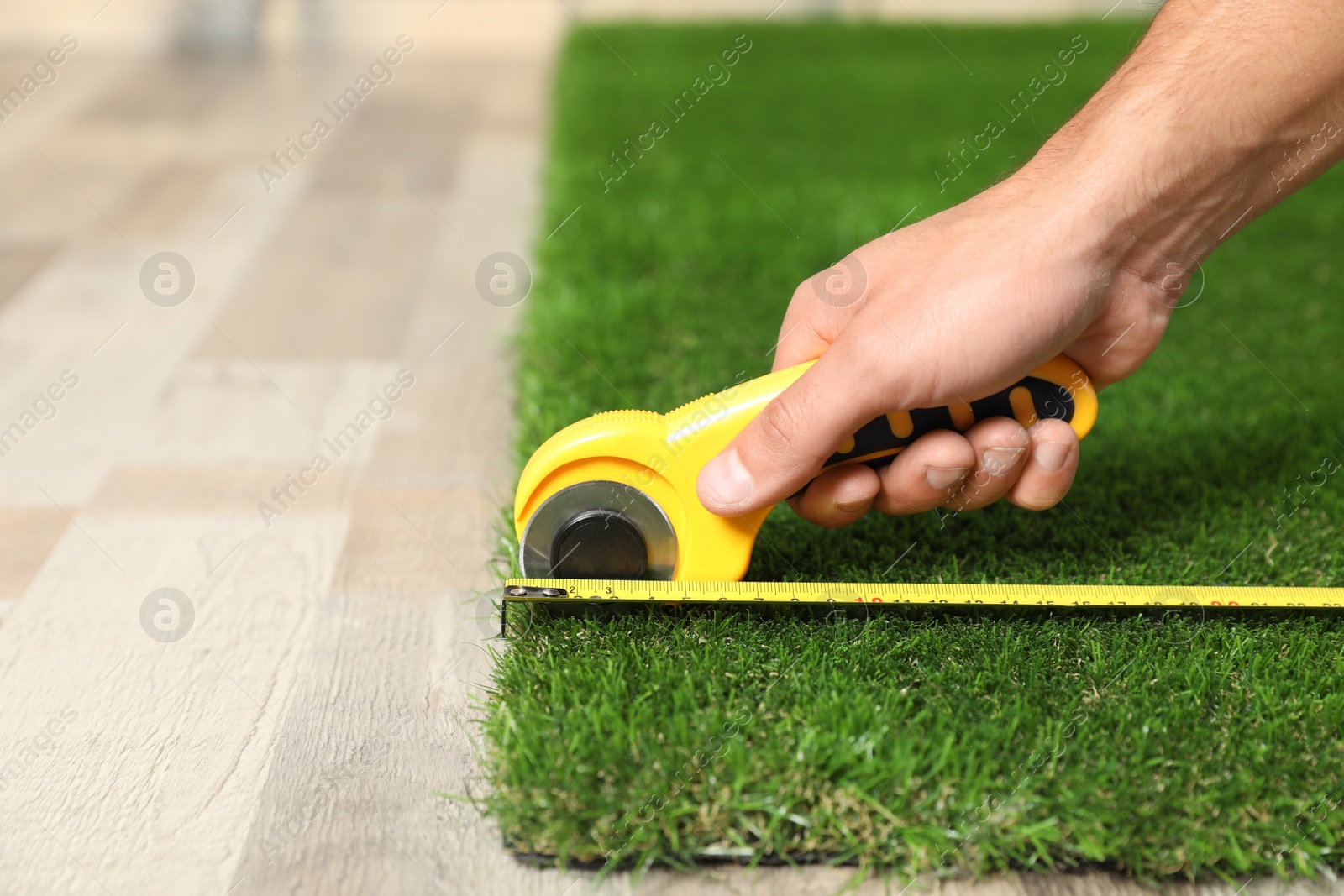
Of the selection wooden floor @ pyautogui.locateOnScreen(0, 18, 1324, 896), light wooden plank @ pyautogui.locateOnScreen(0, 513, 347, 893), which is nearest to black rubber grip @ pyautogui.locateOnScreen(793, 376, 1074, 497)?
wooden floor @ pyautogui.locateOnScreen(0, 18, 1324, 896)

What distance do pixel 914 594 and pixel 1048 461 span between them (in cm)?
34

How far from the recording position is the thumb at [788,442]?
5.19 feet

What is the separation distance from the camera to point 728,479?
65.1 inches

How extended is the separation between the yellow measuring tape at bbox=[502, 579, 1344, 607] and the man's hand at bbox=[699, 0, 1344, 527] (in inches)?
5.9

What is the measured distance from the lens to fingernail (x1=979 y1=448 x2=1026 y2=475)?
5.64 ft

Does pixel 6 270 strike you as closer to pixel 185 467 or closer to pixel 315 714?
pixel 185 467

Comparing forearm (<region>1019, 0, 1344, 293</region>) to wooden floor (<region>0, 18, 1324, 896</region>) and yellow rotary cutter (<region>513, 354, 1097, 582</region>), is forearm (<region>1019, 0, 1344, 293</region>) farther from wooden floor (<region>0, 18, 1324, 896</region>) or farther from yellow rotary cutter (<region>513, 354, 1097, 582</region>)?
wooden floor (<region>0, 18, 1324, 896</region>)

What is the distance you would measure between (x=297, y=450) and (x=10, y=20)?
840 cm

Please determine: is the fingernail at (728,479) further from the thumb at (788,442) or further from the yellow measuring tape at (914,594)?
the yellow measuring tape at (914,594)

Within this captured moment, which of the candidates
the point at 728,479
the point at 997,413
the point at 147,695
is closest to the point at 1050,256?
the point at 997,413

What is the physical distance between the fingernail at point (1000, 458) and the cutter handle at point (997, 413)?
2.4 inches

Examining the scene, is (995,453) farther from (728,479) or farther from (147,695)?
(147,695)

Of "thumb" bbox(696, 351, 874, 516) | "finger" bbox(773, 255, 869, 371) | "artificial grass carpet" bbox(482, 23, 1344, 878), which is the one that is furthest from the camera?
"finger" bbox(773, 255, 869, 371)

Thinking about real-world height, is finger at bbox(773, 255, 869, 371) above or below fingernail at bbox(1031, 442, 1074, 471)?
below
